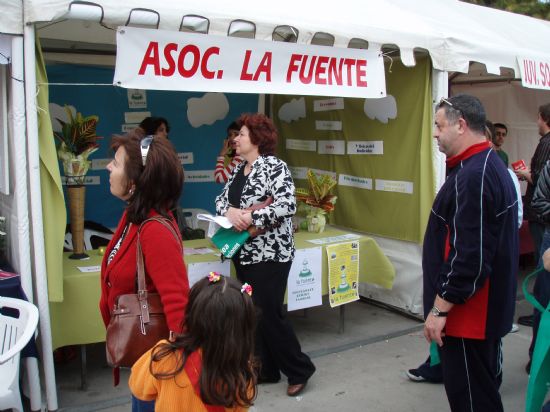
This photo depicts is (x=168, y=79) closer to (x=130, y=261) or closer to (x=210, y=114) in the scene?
(x=130, y=261)

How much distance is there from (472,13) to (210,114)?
2.76 metres

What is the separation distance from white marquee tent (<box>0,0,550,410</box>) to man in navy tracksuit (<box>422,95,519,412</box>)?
59.7 inches

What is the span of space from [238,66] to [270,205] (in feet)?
2.69

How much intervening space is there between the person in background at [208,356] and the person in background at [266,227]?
1.59 meters

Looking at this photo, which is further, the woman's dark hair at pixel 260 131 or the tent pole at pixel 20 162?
the woman's dark hair at pixel 260 131

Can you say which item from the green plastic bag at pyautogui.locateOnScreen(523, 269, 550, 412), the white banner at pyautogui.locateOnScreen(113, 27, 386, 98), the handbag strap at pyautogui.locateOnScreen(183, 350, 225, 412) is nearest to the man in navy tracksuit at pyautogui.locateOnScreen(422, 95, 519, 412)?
the green plastic bag at pyautogui.locateOnScreen(523, 269, 550, 412)

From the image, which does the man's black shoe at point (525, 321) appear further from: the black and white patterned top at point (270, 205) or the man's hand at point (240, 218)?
the man's hand at point (240, 218)

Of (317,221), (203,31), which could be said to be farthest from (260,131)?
(317,221)

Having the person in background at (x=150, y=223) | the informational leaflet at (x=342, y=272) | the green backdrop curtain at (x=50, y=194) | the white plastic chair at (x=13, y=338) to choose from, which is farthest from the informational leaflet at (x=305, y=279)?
the person in background at (x=150, y=223)

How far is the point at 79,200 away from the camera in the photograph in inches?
140

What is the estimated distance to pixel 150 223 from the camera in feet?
6.51

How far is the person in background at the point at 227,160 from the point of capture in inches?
192

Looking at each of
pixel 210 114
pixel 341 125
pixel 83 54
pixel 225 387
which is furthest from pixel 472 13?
pixel 225 387

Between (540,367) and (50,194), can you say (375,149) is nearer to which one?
(540,367)
